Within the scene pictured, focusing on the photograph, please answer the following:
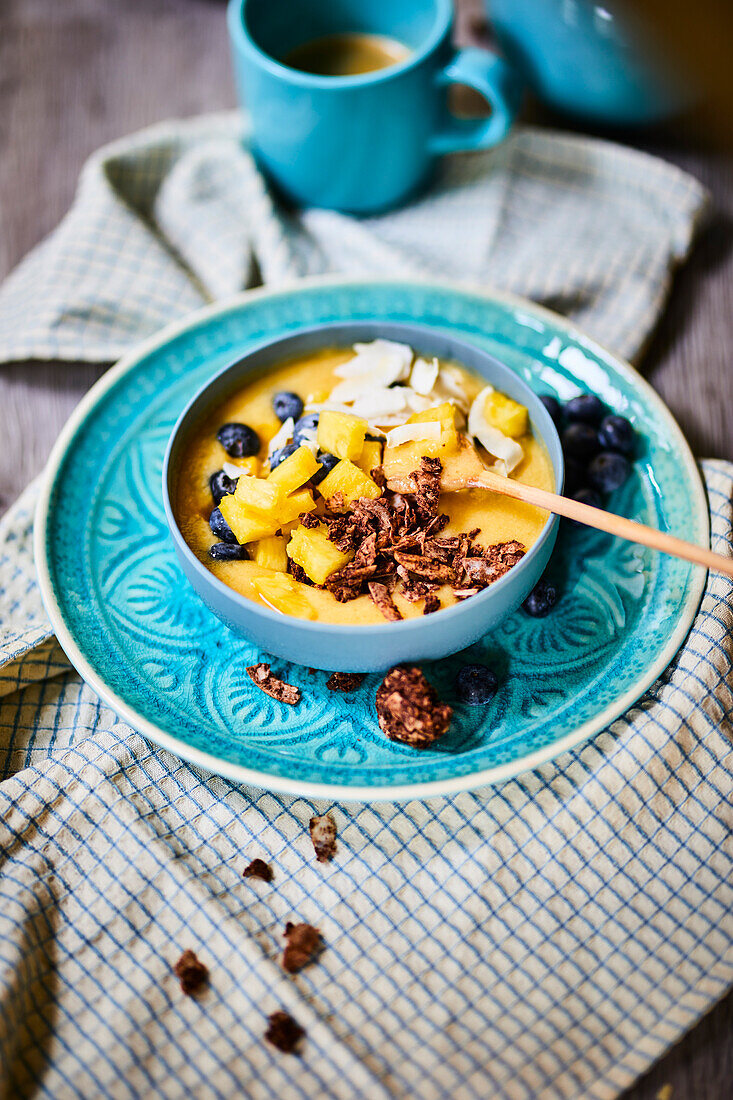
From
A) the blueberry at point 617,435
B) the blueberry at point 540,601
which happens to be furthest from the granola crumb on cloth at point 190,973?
the blueberry at point 617,435

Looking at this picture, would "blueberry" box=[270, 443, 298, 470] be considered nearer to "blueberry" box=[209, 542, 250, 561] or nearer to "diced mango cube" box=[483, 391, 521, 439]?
"blueberry" box=[209, 542, 250, 561]

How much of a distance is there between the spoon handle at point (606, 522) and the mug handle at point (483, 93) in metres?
0.91

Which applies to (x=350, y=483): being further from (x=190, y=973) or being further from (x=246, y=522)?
(x=190, y=973)

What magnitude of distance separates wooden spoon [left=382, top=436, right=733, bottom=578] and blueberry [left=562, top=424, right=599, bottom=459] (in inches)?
6.4

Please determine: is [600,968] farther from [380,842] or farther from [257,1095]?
[257,1095]

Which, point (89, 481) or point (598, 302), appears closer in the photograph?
point (89, 481)

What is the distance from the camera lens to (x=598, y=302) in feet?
6.11

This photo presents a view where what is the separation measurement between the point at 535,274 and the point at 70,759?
131 cm

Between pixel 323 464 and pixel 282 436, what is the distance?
0.11m

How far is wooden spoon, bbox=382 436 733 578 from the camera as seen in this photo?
4.03ft

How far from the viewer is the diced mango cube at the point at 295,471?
1.34m

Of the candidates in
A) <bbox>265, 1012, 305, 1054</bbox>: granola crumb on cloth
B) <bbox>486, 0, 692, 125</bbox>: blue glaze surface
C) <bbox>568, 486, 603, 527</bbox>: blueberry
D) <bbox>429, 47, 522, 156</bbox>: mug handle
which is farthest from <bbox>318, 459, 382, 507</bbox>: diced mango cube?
<bbox>486, 0, 692, 125</bbox>: blue glaze surface

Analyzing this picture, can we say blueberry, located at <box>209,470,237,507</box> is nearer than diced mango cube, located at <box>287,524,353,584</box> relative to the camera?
No

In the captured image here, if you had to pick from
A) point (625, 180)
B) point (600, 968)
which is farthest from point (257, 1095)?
point (625, 180)
